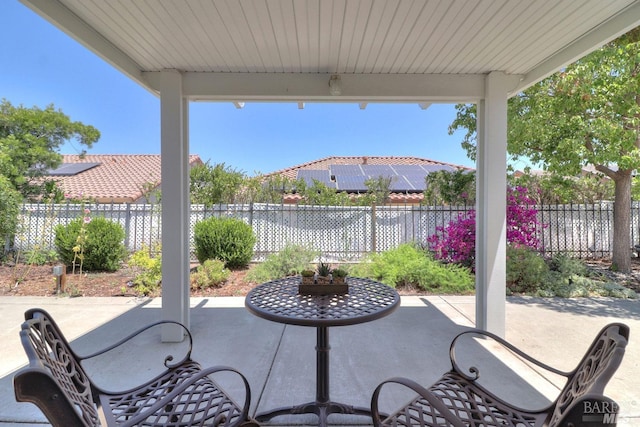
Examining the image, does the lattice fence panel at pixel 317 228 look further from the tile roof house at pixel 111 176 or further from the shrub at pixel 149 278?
the tile roof house at pixel 111 176

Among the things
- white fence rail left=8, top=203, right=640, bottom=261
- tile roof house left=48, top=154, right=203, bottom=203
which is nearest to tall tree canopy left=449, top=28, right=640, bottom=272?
white fence rail left=8, top=203, right=640, bottom=261

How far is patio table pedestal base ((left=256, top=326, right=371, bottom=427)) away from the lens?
1926 mm

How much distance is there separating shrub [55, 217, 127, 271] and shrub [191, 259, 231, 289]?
1.99m

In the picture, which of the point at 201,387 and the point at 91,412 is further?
the point at 201,387

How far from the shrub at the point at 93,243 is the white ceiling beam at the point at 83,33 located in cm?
406

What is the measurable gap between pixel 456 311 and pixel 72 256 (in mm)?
6481

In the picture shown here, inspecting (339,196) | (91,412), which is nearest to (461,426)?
(91,412)

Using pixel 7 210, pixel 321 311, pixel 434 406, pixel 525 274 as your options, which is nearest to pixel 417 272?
pixel 525 274

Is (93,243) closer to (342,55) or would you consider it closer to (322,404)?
(342,55)

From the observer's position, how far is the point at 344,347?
9.89 feet

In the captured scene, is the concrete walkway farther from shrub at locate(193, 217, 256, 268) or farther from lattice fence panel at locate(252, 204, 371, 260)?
lattice fence panel at locate(252, 204, 371, 260)

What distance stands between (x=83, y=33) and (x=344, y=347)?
323 centimetres

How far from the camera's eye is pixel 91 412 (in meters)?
1.28

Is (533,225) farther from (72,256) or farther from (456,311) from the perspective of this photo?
(72,256)
